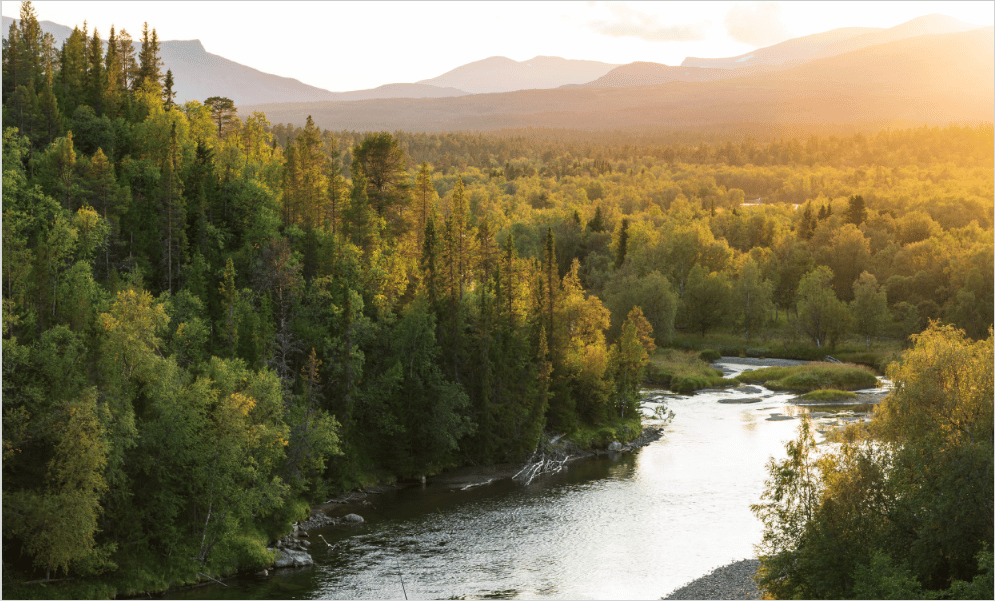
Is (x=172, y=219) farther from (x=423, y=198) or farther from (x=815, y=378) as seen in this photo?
(x=815, y=378)

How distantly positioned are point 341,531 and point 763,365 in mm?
81409

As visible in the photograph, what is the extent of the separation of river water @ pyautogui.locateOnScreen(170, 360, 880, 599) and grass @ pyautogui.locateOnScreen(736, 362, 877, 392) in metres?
29.0

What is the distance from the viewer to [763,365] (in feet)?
399

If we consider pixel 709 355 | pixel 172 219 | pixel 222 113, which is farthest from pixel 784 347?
pixel 172 219

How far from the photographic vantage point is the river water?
1834 inches

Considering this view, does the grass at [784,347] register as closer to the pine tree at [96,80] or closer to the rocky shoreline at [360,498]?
the rocky shoreline at [360,498]

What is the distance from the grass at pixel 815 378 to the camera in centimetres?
10631

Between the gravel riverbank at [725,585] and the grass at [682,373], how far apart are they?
59.2 m

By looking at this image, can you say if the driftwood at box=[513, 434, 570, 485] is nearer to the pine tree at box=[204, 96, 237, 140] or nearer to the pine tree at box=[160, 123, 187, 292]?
the pine tree at box=[160, 123, 187, 292]

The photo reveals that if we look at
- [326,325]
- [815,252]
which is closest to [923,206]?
[815,252]

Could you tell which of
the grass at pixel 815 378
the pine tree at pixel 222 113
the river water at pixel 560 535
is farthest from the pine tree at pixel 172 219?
the grass at pixel 815 378

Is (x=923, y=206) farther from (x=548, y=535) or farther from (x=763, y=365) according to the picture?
(x=548, y=535)

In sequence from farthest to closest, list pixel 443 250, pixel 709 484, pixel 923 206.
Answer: pixel 923 206
pixel 443 250
pixel 709 484

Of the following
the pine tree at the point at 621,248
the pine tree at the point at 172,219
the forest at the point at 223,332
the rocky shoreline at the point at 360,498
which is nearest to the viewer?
the forest at the point at 223,332
